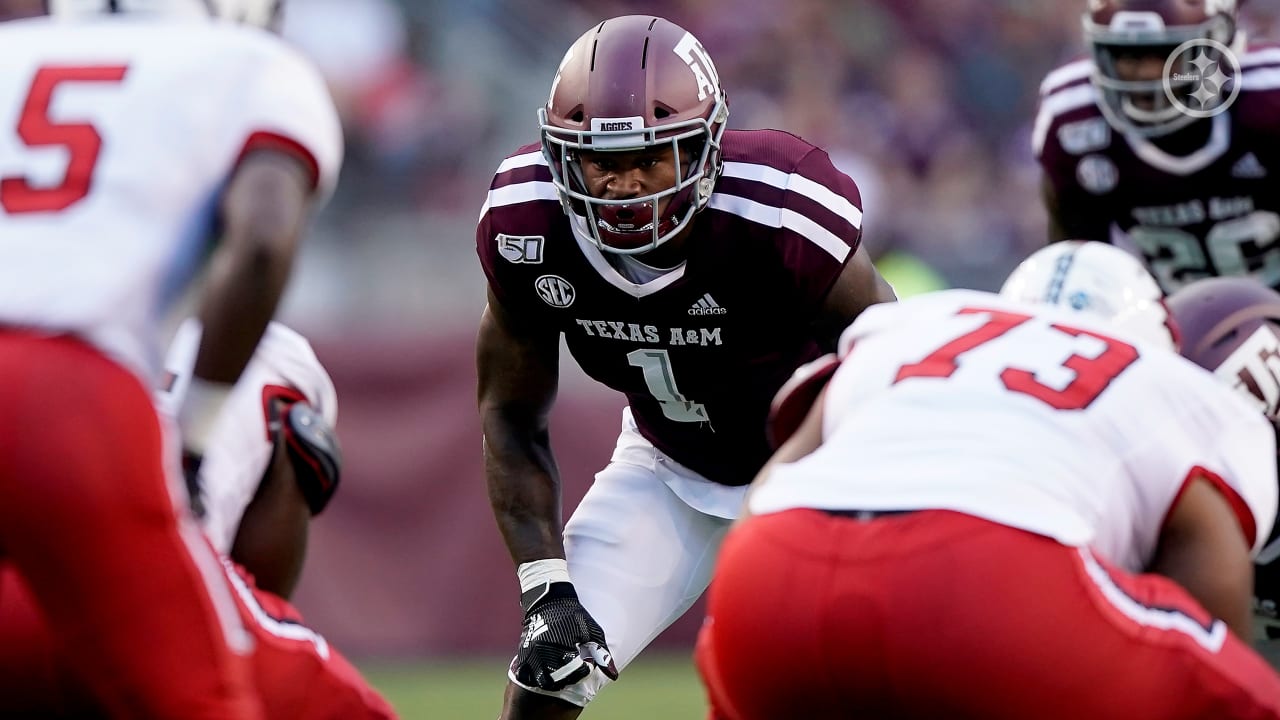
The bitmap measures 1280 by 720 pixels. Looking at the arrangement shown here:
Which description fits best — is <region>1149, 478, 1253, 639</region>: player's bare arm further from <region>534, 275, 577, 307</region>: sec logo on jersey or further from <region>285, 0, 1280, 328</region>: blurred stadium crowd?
<region>285, 0, 1280, 328</region>: blurred stadium crowd

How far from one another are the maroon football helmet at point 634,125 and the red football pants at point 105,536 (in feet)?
5.59

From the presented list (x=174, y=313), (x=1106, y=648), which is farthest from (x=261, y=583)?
(x=1106, y=648)

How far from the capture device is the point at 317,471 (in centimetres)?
430

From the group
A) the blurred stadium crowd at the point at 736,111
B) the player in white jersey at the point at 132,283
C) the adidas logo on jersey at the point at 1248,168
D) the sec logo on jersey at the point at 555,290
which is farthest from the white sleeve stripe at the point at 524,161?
the blurred stadium crowd at the point at 736,111

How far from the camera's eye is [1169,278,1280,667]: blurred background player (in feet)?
12.6

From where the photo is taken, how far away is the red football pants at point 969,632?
8.92 ft

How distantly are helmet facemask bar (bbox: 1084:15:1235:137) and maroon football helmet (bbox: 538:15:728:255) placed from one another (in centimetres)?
189

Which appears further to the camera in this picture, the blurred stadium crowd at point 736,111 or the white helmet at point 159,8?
the blurred stadium crowd at point 736,111

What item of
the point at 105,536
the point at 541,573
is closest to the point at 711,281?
the point at 541,573

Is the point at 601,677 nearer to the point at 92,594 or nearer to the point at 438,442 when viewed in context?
the point at 92,594

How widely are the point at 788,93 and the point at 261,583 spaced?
7.80 m

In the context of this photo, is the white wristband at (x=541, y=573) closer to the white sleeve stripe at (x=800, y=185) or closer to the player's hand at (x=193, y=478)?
the player's hand at (x=193, y=478)

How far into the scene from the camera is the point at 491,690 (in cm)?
746

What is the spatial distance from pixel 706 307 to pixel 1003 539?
1.62 m
